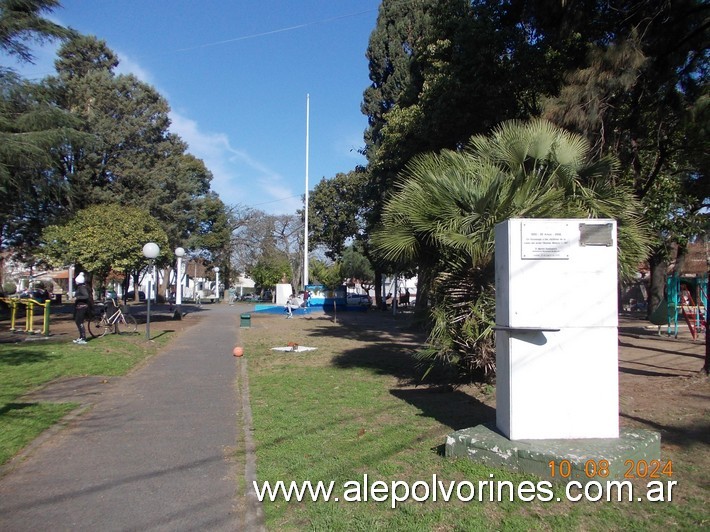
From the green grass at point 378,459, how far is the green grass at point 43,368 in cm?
276

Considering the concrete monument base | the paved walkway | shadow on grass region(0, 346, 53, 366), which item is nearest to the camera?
the paved walkway

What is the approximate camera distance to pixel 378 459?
5875 mm

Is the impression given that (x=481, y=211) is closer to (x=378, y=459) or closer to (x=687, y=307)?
(x=378, y=459)

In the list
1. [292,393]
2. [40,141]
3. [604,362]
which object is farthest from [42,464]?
[40,141]

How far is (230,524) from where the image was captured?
14.6ft

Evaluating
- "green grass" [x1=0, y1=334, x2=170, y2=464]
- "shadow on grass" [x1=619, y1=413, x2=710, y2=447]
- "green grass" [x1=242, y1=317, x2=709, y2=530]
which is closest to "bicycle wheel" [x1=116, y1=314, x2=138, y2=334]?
"green grass" [x1=0, y1=334, x2=170, y2=464]

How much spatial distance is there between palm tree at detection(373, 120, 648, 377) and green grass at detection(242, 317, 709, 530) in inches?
44.3

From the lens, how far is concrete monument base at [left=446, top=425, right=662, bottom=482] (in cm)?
492

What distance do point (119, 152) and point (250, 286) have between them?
238ft

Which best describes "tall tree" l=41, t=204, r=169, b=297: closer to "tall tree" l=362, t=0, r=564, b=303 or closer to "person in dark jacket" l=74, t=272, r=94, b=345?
"person in dark jacket" l=74, t=272, r=94, b=345

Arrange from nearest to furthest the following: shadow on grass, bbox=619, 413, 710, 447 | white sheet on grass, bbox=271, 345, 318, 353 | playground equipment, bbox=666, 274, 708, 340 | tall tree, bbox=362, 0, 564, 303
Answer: shadow on grass, bbox=619, 413, 710, 447 < tall tree, bbox=362, 0, 564, 303 < white sheet on grass, bbox=271, 345, 318, 353 < playground equipment, bbox=666, 274, 708, 340

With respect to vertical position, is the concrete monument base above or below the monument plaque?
below

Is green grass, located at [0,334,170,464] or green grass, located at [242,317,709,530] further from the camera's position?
green grass, located at [0,334,170,464]

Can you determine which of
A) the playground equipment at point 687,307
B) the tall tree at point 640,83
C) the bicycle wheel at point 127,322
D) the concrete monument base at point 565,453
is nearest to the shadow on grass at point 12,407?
the concrete monument base at point 565,453
